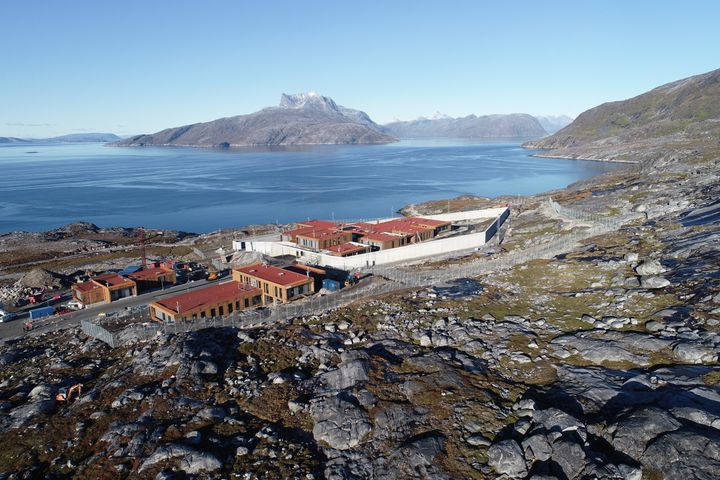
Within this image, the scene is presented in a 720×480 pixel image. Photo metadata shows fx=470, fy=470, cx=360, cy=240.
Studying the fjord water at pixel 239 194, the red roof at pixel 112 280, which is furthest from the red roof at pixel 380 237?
the fjord water at pixel 239 194

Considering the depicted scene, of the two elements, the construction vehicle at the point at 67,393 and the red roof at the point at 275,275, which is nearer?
the construction vehicle at the point at 67,393

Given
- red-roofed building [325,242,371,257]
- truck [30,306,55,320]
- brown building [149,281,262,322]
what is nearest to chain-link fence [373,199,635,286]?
red-roofed building [325,242,371,257]

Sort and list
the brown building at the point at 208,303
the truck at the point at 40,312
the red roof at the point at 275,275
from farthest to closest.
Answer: the red roof at the point at 275,275
the truck at the point at 40,312
the brown building at the point at 208,303

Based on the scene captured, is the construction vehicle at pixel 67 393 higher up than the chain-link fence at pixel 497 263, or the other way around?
the chain-link fence at pixel 497 263

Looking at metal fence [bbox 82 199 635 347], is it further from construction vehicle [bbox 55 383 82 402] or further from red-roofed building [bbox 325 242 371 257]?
construction vehicle [bbox 55 383 82 402]

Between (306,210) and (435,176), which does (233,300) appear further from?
(435,176)

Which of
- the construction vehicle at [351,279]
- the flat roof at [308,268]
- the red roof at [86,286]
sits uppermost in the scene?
the flat roof at [308,268]

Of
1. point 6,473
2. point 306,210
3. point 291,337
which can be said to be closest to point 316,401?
point 291,337

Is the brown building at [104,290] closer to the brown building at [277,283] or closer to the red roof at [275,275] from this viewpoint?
the brown building at [277,283]
